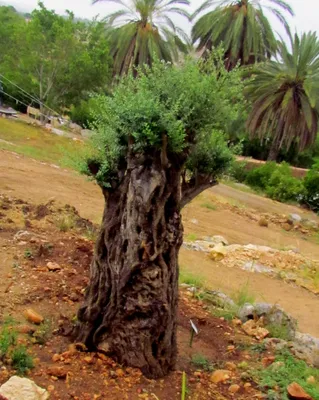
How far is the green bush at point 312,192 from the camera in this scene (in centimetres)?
2203

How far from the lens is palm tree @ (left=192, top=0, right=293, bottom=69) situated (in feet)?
84.7

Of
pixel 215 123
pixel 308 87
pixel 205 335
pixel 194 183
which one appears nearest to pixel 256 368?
pixel 205 335

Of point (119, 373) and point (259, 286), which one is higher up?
point (119, 373)

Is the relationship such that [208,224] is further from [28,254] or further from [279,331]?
[28,254]

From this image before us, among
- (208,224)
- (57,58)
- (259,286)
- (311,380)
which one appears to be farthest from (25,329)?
(57,58)

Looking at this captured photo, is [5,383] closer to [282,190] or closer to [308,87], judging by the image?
[282,190]

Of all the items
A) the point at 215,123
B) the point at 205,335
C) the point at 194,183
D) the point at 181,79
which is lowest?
the point at 205,335

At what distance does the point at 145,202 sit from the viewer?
3434mm

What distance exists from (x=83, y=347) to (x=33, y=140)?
1833 centimetres

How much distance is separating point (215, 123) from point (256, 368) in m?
1.89

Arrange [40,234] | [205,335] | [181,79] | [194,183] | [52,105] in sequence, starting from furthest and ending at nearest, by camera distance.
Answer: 1. [52,105]
2. [40,234]
3. [205,335]
4. [194,183]
5. [181,79]

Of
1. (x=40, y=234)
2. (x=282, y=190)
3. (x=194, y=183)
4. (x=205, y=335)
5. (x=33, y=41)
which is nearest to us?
(x=194, y=183)

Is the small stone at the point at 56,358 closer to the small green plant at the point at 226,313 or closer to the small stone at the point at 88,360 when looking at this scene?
the small stone at the point at 88,360

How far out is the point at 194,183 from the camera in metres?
4.00
